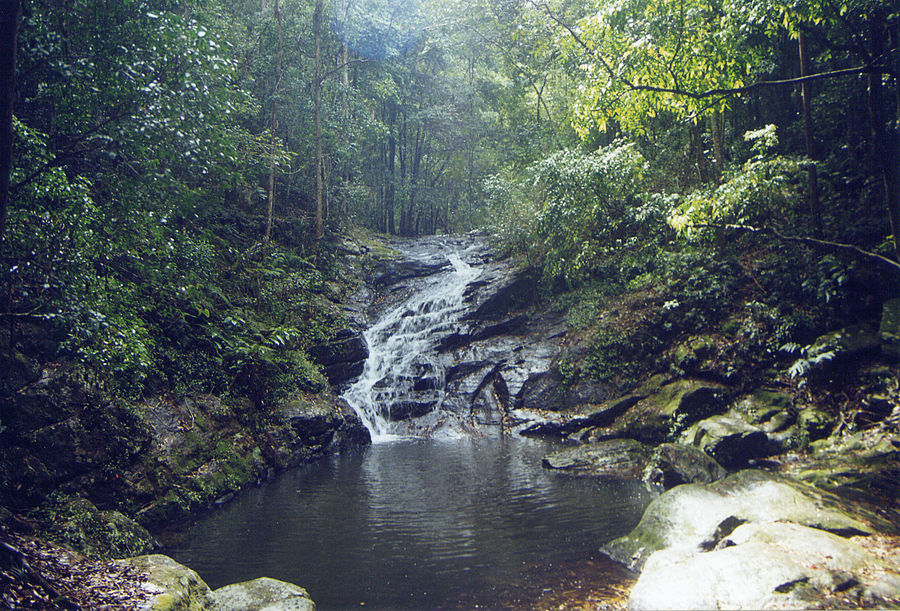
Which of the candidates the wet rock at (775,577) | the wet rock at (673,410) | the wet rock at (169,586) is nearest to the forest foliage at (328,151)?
the wet rock at (169,586)

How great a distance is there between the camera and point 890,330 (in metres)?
9.80

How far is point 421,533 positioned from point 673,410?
6719 mm

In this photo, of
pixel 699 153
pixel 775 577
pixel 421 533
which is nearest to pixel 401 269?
pixel 699 153

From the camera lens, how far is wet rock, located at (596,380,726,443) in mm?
11938

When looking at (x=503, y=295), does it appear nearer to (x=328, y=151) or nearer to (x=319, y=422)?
(x=319, y=422)

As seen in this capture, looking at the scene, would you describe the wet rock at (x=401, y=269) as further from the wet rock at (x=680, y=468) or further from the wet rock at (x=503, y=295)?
the wet rock at (x=680, y=468)

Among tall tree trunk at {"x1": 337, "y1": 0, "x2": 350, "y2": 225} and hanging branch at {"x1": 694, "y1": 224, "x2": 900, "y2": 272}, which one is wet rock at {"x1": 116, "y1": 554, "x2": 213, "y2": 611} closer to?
hanging branch at {"x1": 694, "y1": 224, "x2": 900, "y2": 272}

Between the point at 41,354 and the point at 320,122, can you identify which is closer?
the point at 41,354

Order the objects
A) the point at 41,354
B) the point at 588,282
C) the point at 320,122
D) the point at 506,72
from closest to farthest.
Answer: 1. the point at 41,354
2. the point at 588,282
3. the point at 320,122
4. the point at 506,72

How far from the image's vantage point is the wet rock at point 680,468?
30.0 feet

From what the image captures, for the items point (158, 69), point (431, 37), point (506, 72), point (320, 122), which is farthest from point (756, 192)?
point (431, 37)

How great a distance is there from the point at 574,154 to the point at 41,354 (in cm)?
1431

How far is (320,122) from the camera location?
75.5ft

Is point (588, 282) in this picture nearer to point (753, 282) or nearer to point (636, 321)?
point (636, 321)
